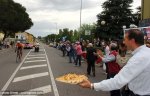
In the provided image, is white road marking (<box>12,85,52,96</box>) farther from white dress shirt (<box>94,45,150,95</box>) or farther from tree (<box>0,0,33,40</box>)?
tree (<box>0,0,33,40</box>)

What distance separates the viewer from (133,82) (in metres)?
4.36

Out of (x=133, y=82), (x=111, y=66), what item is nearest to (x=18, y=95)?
(x=111, y=66)

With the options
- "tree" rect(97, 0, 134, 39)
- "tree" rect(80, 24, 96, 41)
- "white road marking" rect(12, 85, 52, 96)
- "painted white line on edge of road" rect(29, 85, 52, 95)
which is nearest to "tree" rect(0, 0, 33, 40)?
"tree" rect(80, 24, 96, 41)

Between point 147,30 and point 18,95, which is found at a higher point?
point 147,30

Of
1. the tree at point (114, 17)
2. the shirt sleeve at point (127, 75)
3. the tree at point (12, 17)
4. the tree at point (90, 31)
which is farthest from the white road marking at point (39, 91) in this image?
the tree at point (12, 17)

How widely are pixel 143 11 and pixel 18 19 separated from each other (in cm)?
A: 7227

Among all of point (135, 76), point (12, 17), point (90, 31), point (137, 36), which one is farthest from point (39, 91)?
point (12, 17)

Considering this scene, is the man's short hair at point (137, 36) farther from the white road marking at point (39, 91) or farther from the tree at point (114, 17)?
the tree at point (114, 17)

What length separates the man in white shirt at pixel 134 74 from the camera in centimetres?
416

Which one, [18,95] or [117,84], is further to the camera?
[18,95]

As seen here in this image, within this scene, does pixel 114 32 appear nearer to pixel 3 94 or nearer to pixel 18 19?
pixel 3 94

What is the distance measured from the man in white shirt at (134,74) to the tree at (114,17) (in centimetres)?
4615

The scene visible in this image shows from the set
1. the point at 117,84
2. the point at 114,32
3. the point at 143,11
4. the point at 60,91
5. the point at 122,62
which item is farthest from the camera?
the point at 114,32

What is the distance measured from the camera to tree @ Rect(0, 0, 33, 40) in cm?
9219
